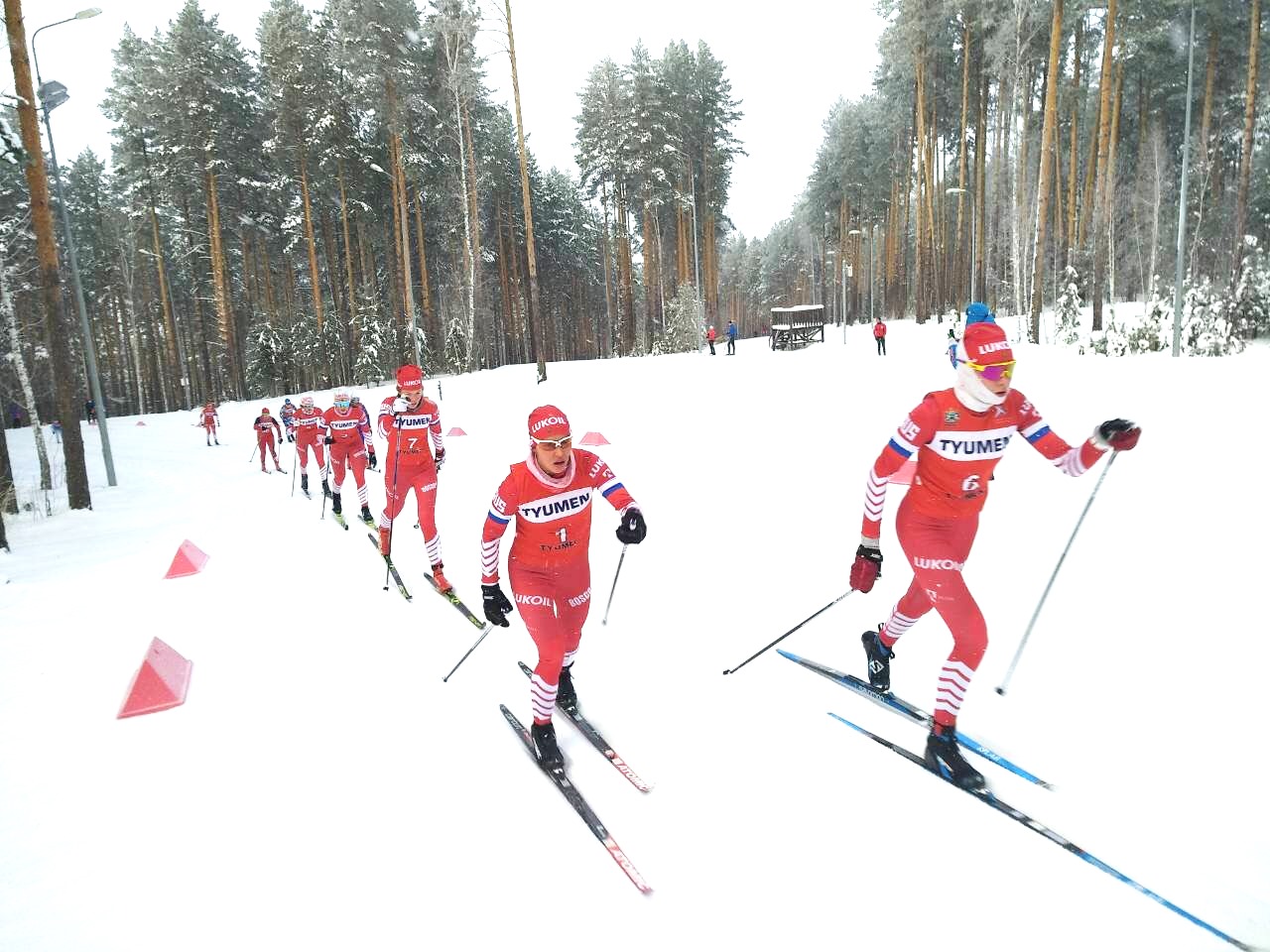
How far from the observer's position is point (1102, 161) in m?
23.8

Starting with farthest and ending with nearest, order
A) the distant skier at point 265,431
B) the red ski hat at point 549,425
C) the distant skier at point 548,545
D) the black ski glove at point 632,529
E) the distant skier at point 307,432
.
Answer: the distant skier at point 265,431 → the distant skier at point 307,432 → the black ski glove at point 632,529 → the distant skier at point 548,545 → the red ski hat at point 549,425

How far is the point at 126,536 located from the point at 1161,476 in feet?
49.0

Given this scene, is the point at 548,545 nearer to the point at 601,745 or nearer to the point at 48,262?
the point at 601,745

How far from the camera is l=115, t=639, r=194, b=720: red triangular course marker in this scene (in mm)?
4664

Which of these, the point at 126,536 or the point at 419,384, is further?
the point at 126,536

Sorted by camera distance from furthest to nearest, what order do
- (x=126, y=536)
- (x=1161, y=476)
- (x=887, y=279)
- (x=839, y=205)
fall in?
(x=839, y=205)
(x=887, y=279)
(x=126, y=536)
(x=1161, y=476)

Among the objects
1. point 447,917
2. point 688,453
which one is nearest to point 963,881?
point 447,917

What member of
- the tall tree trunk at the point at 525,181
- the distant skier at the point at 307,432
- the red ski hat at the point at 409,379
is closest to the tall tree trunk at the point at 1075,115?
the tall tree trunk at the point at 525,181

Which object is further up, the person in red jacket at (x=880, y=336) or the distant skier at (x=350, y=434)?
the person in red jacket at (x=880, y=336)

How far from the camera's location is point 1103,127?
20.9 m

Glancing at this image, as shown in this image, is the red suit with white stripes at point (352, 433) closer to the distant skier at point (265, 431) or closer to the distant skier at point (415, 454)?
the distant skier at point (415, 454)

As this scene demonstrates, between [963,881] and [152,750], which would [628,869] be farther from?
[152,750]

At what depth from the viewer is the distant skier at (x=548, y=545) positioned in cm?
388

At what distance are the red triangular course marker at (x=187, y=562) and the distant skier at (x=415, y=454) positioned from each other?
257 centimetres
